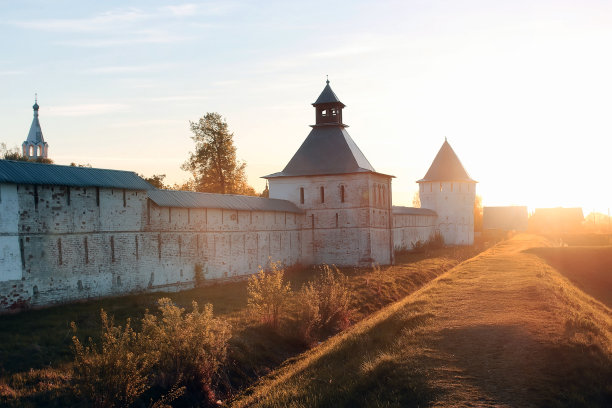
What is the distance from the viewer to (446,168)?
46250 millimetres

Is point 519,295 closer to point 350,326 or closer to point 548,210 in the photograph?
point 350,326

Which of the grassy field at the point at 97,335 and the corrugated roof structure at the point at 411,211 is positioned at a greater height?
the corrugated roof structure at the point at 411,211

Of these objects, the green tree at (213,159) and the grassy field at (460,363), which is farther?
the green tree at (213,159)

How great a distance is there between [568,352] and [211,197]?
47.2 ft

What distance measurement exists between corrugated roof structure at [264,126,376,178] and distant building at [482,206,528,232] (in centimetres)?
5349

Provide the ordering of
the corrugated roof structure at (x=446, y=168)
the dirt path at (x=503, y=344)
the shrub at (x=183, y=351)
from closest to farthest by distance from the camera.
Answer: the dirt path at (x=503, y=344) < the shrub at (x=183, y=351) < the corrugated roof structure at (x=446, y=168)

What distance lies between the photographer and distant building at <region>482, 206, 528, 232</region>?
78312 millimetres

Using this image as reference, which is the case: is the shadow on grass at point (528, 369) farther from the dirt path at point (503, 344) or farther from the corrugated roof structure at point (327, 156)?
the corrugated roof structure at point (327, 156)

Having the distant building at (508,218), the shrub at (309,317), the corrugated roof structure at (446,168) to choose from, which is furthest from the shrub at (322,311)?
the distant building at (508,218)

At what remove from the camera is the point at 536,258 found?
29922mm

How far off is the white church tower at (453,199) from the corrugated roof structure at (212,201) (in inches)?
893

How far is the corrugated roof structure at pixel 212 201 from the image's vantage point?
18.4 meters

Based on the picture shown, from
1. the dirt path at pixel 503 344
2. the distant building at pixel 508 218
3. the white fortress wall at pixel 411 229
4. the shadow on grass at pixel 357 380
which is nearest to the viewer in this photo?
the dirt path at pixel 503 344

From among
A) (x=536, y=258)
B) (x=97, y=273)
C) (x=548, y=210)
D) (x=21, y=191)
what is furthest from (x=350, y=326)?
(x=548, y=210)
